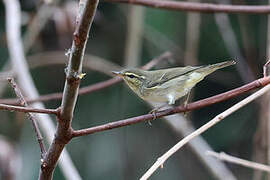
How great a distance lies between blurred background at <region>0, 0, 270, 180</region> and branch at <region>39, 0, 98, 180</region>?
2.13 meters

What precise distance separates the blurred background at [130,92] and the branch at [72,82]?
2.13 m

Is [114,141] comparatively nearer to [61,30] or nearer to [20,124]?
[20,124]

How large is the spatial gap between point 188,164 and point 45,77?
1.58 m

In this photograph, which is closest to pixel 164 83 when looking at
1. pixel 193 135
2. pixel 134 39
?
pixel 134 39

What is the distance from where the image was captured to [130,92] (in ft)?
13.0

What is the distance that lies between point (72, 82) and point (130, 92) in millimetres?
2707

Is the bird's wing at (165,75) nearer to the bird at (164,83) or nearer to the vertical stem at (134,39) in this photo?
the bird at (164,83)

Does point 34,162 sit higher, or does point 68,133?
point 68,133

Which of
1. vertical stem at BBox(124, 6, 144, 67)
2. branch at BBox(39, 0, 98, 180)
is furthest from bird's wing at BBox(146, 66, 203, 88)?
branch at BBox(39, 0, 98, 180)

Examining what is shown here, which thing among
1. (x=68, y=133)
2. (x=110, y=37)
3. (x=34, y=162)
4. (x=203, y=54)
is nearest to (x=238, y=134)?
(x=203, y=54)

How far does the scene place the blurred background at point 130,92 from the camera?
3.76 metres

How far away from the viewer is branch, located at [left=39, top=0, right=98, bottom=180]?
1.15 metres

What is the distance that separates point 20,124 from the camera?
3.89 m

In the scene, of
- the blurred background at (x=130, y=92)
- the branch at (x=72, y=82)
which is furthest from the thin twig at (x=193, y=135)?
the blurred background at (x=130, y=92)
